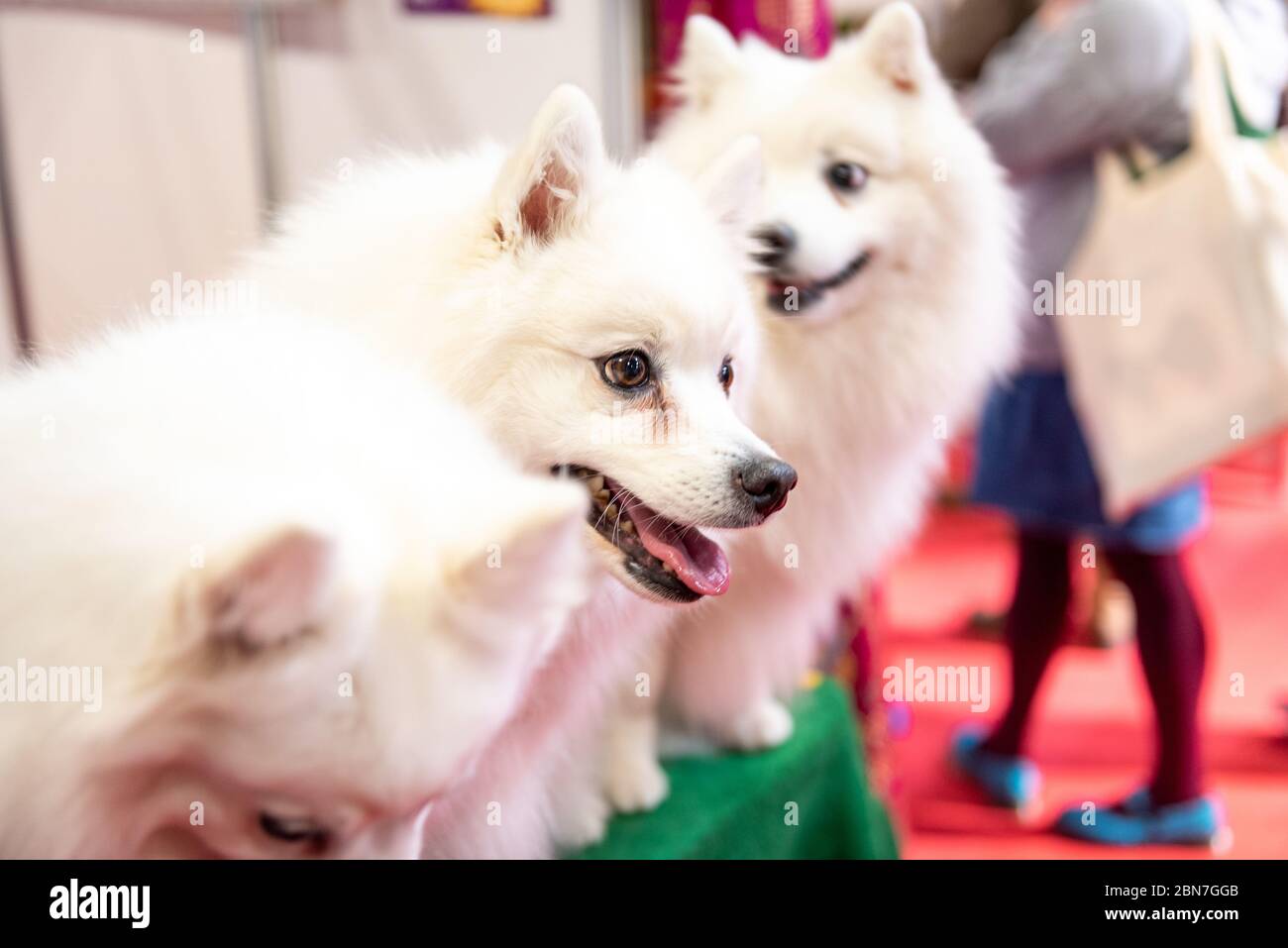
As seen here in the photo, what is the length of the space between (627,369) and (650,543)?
0.57 ft

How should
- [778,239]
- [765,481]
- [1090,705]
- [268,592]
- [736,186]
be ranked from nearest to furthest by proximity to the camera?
1. [268,592]
2. [765,481]
3. [736,186]
4. [778,239]
5. [1090,705]

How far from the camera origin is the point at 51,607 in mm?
601

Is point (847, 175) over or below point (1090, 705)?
A: over

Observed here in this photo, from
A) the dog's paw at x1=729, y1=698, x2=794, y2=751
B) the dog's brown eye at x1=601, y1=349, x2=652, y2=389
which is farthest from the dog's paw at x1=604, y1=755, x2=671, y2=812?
the dog's brown eye at x1=601, y1=349, x2=652, y2=389

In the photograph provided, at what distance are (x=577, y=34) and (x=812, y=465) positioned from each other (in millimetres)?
1037

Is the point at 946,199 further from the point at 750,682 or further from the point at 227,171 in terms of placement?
the point at 227,171

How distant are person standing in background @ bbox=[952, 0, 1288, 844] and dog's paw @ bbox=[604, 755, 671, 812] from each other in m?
1.06

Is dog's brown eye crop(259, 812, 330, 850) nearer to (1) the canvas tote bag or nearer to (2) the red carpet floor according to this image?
(1) the canvas tote bag

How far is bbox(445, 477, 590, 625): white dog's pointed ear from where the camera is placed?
569mm

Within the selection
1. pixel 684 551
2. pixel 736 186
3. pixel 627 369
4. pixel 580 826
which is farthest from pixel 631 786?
pixel 736 186

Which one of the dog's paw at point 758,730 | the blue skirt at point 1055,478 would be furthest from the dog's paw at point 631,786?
the blue skirt at point 1055,478

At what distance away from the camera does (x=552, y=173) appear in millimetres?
888

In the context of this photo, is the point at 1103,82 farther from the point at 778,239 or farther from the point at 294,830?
the point at 294,830
